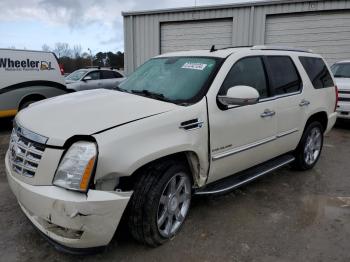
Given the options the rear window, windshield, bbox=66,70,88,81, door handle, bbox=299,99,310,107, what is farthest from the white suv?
windshield, bbox=66,70,88,81

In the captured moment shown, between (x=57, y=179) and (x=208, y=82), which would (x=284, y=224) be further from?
(x=57, y=179)

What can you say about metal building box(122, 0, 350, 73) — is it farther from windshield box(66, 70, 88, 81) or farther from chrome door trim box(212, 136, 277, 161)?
chrome door trim box(212, 136, 277, 161)

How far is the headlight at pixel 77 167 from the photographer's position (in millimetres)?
2271

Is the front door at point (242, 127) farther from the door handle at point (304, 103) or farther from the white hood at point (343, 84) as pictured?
the white hood at point (343, 84)

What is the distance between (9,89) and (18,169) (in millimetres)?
5659

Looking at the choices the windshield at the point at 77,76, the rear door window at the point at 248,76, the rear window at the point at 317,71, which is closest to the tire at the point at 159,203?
the rear door window at the point at 248,76

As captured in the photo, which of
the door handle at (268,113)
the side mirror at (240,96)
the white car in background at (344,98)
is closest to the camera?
the side mirror at (240,96)

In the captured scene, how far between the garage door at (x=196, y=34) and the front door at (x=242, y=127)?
9872 millimetres

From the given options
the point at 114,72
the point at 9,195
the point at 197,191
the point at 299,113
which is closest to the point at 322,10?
the point at 114,72

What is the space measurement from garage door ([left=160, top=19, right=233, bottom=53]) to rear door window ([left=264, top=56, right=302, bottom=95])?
30.4 ft

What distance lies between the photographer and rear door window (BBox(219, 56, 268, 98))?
134 inches

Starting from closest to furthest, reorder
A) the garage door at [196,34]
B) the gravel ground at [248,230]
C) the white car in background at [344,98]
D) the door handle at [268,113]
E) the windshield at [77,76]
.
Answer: the gravel ground at [248,230] → the door handle at [268,113] → the white car in background at [344,98] → the windshield at [77,76] → the garage door at [196,34]

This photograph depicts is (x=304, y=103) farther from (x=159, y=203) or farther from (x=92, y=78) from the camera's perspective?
(x=92, y=78)

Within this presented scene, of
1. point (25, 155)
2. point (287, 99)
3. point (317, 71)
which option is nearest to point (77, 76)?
point (317, 71)
